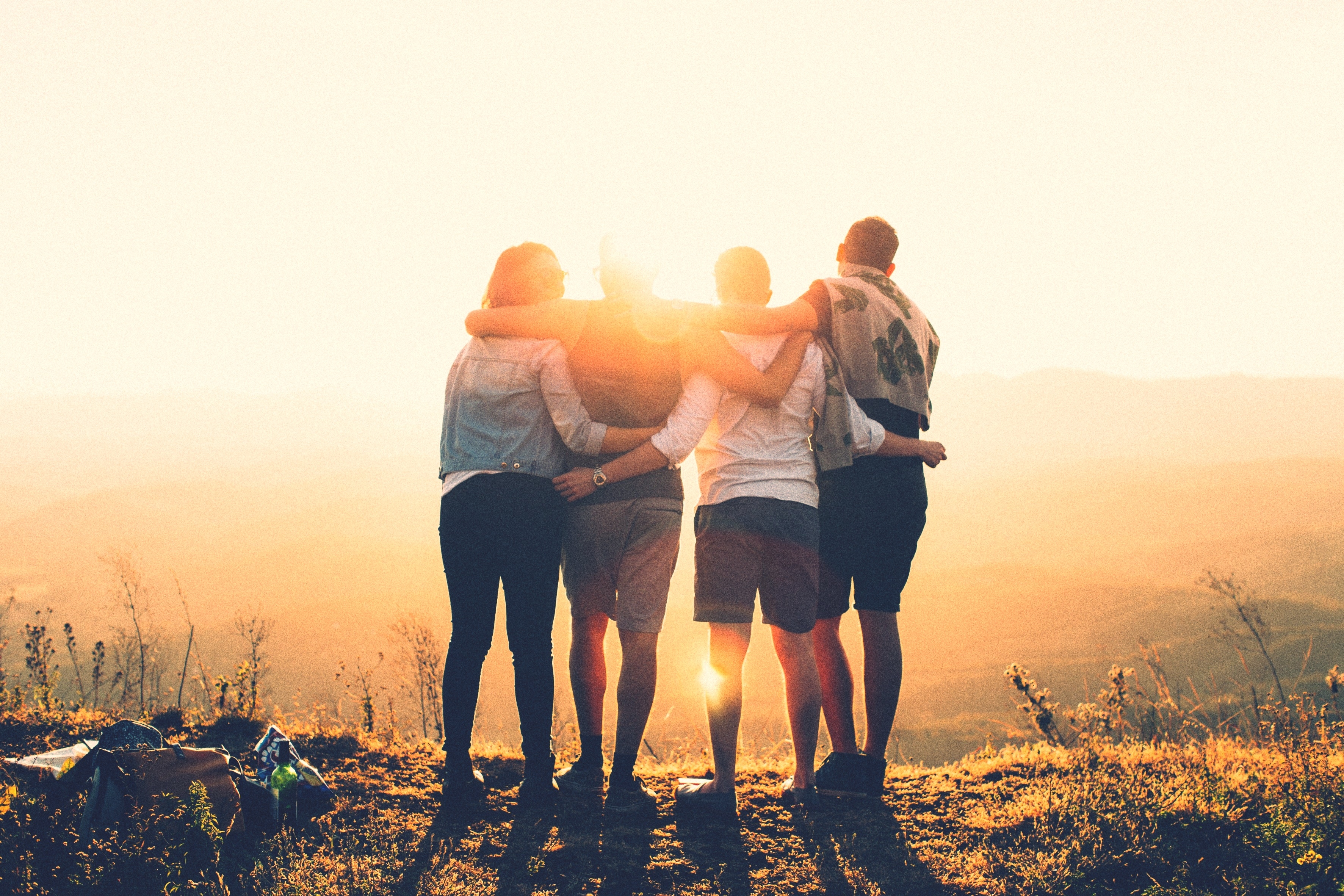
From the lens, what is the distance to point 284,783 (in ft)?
10.2

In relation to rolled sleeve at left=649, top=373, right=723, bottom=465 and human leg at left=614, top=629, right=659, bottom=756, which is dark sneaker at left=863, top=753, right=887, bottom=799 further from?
rolled sleeve at left=649, top=373, right=723, bottom=465

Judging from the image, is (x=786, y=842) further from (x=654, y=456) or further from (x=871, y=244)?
(x=871, y=244)

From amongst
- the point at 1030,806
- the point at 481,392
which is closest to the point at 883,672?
the point at 1030,806

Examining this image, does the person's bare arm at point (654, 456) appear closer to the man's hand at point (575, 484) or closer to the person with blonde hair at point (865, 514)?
the man's hand at point (575, 484)

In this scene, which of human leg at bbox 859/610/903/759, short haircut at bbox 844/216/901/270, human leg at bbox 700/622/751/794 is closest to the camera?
human leg at bbox 700/622/751/794

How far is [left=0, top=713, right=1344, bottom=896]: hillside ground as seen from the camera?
261 centimetres

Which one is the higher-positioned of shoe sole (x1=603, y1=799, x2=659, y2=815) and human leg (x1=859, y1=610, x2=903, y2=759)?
human leg (x1=859, y1=610, x2=903, y2=759)

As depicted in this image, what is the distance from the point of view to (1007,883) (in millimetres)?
2777

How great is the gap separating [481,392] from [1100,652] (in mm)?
27328

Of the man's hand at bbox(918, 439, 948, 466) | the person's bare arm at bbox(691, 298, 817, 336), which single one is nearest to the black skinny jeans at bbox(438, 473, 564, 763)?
the person's bare arm at bbox(691, 298, 817, 336)

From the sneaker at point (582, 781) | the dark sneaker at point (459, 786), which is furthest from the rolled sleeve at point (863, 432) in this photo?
the dark sneaker at point (459, 786)

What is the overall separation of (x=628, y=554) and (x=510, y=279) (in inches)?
51.4

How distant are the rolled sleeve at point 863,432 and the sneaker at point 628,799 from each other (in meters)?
1.78

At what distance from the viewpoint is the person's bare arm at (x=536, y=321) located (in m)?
3.33
